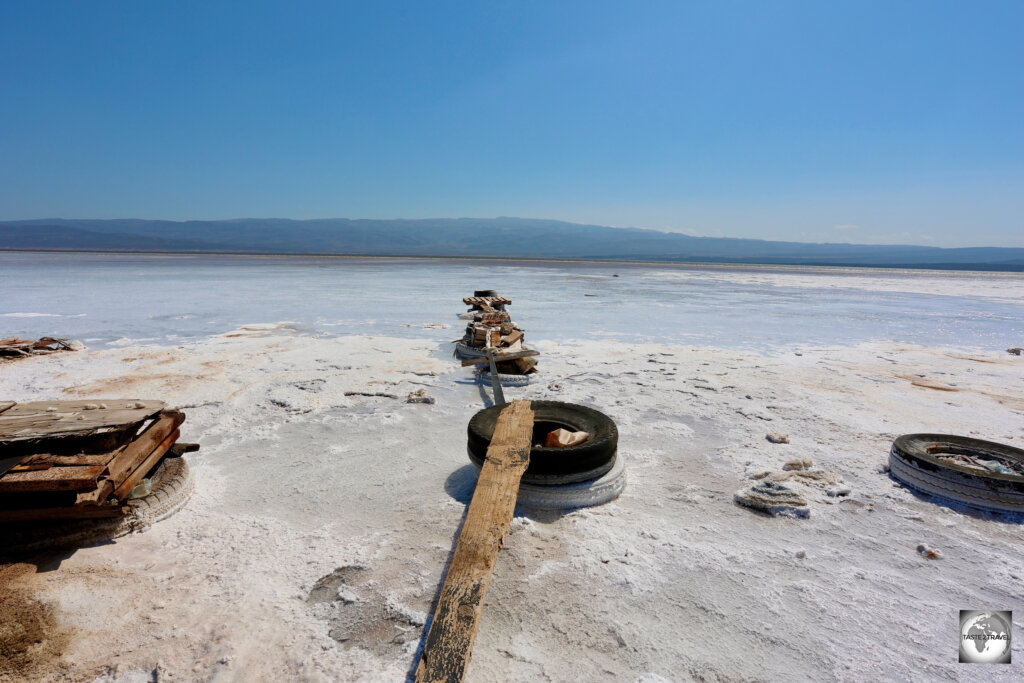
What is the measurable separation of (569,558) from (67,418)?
3.88 metres

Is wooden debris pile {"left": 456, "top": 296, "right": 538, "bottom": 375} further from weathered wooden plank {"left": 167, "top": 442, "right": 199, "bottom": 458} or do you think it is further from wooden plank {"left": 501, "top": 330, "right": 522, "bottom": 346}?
weathered wooden plank {"left": 167, "top": 442, "right": 199, "bottom": 458}

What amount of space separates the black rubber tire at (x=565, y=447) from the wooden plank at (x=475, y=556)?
5.7 inches

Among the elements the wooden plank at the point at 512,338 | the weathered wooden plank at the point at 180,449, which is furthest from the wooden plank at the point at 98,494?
the wooden plank at the point at 512,338

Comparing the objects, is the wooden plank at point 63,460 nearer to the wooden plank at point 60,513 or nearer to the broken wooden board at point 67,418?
the broken wooden board at point 67,418

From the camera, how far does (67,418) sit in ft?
11.5

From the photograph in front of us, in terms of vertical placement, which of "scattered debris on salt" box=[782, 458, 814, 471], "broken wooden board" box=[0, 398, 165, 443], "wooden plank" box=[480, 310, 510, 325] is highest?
"wooden plank" box=[480, 310, 510, 325]

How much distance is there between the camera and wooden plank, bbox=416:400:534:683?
211 cm

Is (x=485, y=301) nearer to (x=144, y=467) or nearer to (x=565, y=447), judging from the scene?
(x=565, y=447)

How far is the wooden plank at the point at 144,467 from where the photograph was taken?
3105mm

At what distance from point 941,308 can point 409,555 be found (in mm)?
21627

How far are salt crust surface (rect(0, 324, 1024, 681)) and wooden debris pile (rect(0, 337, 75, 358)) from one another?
9.04 feet

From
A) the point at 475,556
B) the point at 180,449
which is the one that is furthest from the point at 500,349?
the point at 475,556

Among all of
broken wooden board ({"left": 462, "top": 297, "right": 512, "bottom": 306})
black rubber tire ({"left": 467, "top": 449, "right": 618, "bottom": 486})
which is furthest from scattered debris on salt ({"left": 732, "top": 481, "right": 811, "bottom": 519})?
broken wooden board ({"left": 462, "top": 297, "right": 512, "bottom": 306})

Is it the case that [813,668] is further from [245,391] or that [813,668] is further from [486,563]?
[245,391]
